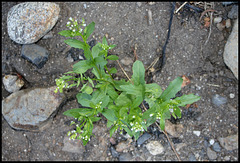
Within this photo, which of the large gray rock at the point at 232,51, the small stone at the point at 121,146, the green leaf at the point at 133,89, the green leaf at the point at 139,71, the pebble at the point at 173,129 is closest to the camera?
the green leaf at the point at 133,89

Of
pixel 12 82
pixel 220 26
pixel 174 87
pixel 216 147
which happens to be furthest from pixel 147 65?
pixel 12 82

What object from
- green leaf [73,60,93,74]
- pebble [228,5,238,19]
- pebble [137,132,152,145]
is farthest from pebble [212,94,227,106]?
green leaf [73,60,93,74]

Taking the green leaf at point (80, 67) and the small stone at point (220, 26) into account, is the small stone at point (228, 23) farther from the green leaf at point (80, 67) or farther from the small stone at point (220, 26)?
the green leaf at point (80, 67)

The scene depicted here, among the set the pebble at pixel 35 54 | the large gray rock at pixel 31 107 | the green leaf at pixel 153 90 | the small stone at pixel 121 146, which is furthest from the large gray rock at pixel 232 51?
the pebble at pixel 35 54

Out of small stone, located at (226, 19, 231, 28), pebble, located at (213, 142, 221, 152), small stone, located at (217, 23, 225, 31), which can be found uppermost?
small stone, located at (226, 19, 231, 28)

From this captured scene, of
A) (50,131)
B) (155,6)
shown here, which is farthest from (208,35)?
(50,131)

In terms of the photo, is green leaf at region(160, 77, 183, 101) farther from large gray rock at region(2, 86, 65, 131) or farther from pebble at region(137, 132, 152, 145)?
large gray rock at region(2, 86, 65, 131)
